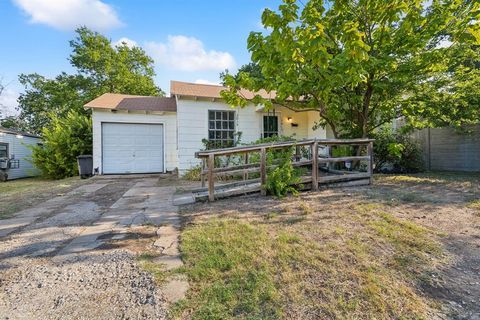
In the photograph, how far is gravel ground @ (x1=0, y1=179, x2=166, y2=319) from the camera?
189 cm

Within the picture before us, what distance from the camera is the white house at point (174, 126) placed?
9.38 m

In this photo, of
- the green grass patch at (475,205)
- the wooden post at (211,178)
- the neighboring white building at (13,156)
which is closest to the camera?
the green grass patch at (475,205)

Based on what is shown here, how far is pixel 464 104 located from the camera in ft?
22.7

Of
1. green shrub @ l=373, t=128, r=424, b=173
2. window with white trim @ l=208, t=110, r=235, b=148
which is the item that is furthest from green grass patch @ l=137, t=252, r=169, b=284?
green shrub @ l=373, t=128, r=424, b=173

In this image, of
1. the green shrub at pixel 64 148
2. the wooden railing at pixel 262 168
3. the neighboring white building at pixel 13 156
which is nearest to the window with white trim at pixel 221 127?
the wooden railing at pixel 262 168

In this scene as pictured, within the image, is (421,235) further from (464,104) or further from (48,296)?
(464,104)

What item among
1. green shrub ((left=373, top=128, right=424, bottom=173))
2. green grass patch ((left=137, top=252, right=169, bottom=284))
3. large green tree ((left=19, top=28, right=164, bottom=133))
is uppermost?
large green tree ((left=19, top=28, right=164, bottom=133))

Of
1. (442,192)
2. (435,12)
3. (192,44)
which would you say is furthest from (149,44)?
(442,192)

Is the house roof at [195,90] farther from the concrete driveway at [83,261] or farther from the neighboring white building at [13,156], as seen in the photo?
the neighboring white building at [13,156]

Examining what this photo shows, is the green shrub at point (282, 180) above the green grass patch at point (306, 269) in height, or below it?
above

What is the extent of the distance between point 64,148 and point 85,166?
5.96 ft

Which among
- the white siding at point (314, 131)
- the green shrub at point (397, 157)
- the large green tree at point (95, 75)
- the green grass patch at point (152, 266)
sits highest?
the large green tree at point (95, 75)

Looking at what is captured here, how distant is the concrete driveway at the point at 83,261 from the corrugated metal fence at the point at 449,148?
10.7 m

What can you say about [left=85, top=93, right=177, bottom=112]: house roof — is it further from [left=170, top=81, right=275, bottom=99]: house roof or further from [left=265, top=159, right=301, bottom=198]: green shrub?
[left=265, top=159, right=301, bottom=198]: green shrub
